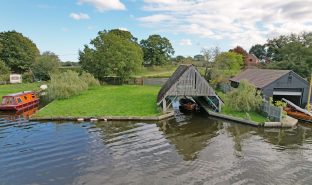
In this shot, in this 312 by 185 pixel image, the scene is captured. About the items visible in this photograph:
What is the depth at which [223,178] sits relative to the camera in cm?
1509

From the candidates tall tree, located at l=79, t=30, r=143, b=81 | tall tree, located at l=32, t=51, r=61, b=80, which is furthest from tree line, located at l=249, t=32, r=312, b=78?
tall tree, located at l=32, t=51, r=61, b=80

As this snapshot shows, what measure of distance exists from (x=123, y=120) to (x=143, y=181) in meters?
14.3

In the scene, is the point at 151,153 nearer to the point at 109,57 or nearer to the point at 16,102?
the point at 16,102

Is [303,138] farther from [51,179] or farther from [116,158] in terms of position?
[51,179]

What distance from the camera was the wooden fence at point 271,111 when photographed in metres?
26.2

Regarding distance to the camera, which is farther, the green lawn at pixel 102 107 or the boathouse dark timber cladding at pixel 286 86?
the boathouse dark timber cladding at pixel 286 86

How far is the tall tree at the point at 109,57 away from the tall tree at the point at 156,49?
39338 millimetres

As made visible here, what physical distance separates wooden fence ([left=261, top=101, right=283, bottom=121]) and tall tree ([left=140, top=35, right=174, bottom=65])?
73.9m

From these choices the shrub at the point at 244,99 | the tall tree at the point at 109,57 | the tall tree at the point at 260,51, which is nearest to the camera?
the shrub at the point at 244,99

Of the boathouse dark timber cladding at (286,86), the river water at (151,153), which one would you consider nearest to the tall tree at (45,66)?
the river water at (151,153)

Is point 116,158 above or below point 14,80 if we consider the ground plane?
below

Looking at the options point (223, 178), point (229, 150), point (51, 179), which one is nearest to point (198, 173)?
point (223, 178)

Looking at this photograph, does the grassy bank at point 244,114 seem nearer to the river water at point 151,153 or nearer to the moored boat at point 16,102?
the river water at point 151,153

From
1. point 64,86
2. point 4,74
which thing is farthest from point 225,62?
point 4,74
